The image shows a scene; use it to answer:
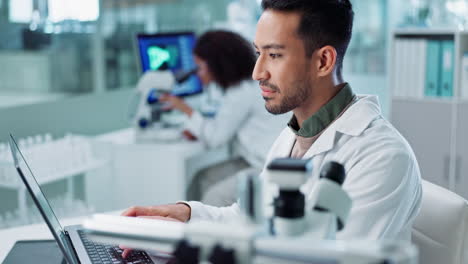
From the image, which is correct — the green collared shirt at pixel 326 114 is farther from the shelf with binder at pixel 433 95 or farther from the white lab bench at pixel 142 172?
the shelf with binder at pixel 433 95

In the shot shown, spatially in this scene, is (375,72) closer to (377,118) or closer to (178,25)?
(178,25)

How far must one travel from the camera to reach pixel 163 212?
139 centimetres

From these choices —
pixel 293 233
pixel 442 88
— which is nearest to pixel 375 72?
pixel 442 88

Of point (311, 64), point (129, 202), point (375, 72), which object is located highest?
point (311, 64)

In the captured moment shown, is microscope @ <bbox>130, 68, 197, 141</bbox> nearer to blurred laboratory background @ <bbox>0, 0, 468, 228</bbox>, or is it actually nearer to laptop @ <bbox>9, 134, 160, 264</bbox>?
blurred laboratory background @ <bbox>0, 0, 468, 228</bbox>

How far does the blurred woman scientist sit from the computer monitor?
156 mm

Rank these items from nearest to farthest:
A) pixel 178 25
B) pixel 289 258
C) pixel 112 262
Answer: pixel 289 258 → pixel 112 262 → pixel 178 25

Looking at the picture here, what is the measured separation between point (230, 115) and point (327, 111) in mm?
1690

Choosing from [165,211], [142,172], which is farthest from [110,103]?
[165,211]

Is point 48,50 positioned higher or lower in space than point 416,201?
higher

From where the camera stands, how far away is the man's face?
4.37 ft

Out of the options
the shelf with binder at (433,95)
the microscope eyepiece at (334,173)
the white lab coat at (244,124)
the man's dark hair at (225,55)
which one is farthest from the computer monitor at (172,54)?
the microscope eyepiece at (334,173)

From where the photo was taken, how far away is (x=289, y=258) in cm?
60

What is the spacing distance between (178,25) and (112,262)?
329 cm
